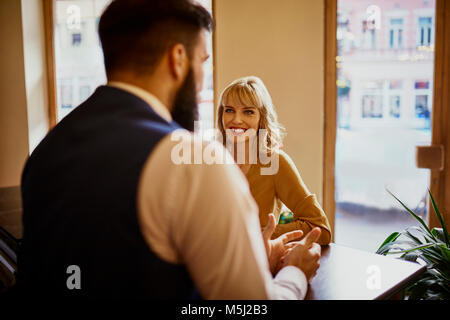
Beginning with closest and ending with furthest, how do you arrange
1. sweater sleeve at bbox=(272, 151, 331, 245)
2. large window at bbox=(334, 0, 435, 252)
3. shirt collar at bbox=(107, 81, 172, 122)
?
shirt collar at bbox=(107, 81, 172, 122) < sweater sleeve at bbox=(272, 151, 331, 245) < large window at bbox=(334, 0, 435, 252)

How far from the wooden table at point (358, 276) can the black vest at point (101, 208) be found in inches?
23.9

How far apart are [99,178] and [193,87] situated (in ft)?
0.97

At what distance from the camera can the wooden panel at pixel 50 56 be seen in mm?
3814

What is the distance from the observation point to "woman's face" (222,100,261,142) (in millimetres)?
2121

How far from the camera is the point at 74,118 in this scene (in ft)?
2.35

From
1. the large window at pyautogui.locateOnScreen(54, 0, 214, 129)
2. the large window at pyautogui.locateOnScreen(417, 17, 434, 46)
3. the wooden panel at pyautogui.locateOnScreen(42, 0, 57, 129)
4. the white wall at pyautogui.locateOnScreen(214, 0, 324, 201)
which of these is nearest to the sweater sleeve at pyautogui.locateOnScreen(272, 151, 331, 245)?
the white wall at pyautogui.locateOnScreen(214, 0, 324, 201)

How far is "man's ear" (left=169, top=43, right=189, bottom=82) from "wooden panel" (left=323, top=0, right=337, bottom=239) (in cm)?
251

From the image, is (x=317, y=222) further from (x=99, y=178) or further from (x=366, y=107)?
(x=366, y=107)

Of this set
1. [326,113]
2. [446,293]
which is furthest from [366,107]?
[446,293]

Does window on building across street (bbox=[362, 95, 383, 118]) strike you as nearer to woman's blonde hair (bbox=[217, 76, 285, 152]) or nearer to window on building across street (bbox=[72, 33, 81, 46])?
woman's blonde hair (bbox=[217, 76, 285, 152])

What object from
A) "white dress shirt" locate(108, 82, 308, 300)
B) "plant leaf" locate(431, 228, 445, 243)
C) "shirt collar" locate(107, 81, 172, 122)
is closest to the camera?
"white dress shirt" locate(108, 82, 308, 300)

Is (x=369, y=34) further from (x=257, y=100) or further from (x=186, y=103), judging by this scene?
(x=186, y=103)

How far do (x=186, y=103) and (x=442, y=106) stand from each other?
107 inches

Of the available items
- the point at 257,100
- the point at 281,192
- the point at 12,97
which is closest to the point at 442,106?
the point at 257,100
